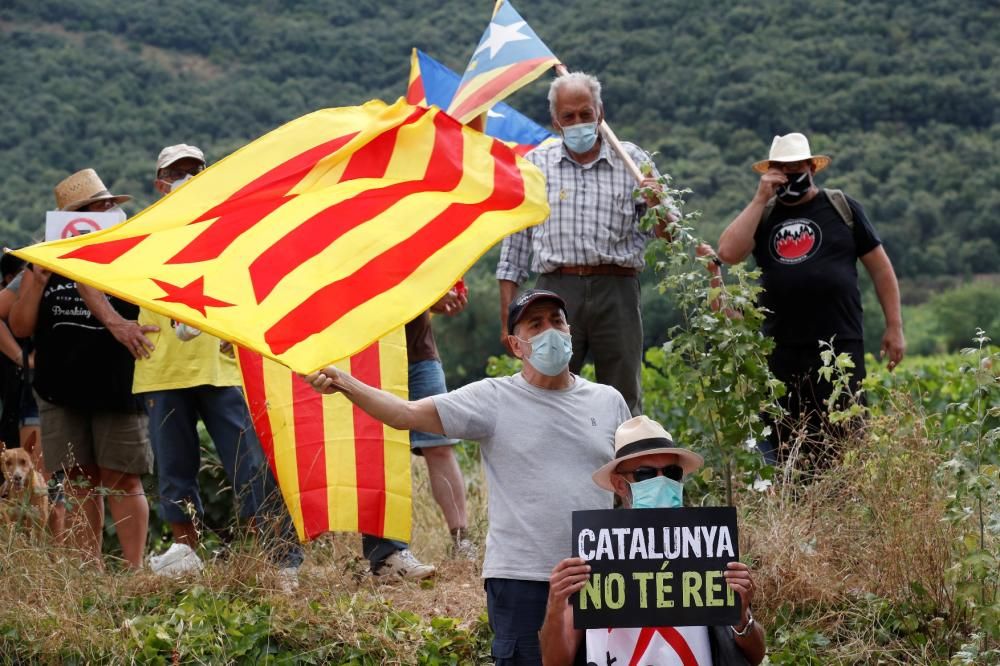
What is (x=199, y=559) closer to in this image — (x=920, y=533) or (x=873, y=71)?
(x=920, y=533)

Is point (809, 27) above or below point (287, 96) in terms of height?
above

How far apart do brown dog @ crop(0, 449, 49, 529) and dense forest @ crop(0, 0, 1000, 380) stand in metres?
24.7

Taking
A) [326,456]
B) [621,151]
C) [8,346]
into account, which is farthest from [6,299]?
[621,151]

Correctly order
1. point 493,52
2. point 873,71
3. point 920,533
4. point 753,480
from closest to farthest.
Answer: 1. point 920,533
2. point 753,480
3. point 493,52
4. point 873,71

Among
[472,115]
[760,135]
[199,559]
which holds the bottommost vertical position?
[199,559]

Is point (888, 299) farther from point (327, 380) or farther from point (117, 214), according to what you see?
point (117, 214)

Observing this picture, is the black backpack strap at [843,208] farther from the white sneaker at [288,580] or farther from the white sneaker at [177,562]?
the white sneaker at [177,562]

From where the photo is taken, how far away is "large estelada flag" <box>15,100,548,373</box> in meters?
5.15

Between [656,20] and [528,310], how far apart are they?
141 ft

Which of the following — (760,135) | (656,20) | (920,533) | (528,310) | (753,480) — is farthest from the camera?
(656,20)

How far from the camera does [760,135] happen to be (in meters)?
39.6

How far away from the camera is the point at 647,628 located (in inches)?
182

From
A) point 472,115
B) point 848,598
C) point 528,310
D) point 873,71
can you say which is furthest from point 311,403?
point 873,71

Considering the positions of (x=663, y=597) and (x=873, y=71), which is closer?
(x=663, y=597)
